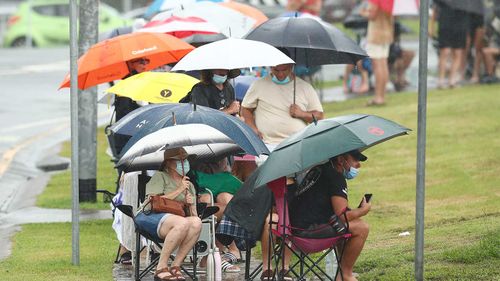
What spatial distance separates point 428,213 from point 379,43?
8308mm

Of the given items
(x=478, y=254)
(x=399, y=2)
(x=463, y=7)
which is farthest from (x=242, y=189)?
(x=463, y=7)

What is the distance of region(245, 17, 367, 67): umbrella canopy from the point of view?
12445 mm

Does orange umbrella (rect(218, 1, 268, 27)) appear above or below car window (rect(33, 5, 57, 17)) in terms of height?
above

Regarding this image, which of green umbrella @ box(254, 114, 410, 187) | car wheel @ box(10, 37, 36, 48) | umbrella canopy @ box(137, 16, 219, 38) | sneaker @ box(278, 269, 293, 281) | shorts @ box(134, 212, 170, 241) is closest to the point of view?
green umbrella @ box(254, 114, 410, 187)

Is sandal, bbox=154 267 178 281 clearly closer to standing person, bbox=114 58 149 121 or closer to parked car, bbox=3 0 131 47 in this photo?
standing person, bbox=114 58 149 121

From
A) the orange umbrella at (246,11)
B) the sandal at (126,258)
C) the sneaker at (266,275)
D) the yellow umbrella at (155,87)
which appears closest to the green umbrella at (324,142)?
the sneaker at (266,275)

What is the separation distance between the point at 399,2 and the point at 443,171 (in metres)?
5.58

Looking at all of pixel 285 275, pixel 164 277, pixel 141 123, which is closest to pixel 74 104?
pixel 141 123

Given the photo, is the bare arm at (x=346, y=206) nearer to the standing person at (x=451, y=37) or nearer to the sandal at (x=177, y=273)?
the sandal at (x=177, y=273)

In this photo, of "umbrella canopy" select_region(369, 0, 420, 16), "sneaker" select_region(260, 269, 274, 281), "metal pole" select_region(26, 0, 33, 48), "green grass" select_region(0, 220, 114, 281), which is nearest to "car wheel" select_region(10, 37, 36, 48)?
"metal pole" select_region(26, 0, 33, 48)

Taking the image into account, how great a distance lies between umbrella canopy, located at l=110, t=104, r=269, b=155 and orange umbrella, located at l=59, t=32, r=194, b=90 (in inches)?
76.9

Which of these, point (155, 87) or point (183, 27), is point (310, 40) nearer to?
point (155, 87)

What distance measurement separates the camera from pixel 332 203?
31.5ft

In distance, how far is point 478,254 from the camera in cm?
1016
